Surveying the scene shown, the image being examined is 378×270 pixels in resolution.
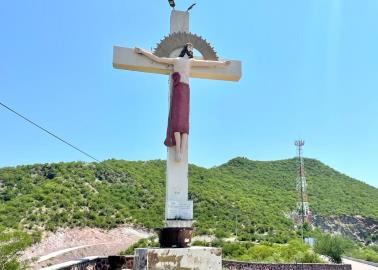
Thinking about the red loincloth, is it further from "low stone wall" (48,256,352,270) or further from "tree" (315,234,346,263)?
"tree" (315,234,346,263)

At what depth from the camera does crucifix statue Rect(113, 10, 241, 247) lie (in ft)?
26.4

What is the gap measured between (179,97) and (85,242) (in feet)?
83.6

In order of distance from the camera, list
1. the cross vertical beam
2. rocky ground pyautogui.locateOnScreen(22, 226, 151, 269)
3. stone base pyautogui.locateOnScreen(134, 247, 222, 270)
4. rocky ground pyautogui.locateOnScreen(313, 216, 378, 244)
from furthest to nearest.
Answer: rocky ground pyautogui.locateOnScreen(313, 216, 378, 244)
rocky ground pyautogui.locateOnScreen(22, 226, 151, 269)
the cross vertical beam
stone base pyautogui.locateOnScreen(134, 247, 222, 270)

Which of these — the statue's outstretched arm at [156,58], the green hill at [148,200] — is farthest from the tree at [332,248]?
the statue's outstretched arm at [156,58]

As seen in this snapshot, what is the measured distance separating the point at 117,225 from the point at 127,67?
27921 millimetres

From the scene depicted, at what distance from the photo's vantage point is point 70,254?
24328 millimetres

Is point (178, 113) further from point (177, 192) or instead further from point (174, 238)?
point (174, 238)

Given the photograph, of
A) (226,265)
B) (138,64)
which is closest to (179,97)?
(138,64)

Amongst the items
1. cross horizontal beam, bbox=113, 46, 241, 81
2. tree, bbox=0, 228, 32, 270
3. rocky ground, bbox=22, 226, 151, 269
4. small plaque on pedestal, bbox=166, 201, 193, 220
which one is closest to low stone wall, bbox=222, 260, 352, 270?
small plaque on pedestal, bbox=166, 201, 193, 220

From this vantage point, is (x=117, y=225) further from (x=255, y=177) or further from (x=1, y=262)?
(x=255, y=177)

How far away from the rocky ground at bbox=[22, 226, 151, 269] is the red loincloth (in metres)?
17.7

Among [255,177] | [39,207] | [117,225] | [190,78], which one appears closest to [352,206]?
[255,177]

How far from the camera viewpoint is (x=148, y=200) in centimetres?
4175

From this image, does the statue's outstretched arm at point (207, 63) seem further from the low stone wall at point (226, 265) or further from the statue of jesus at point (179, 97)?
the low stone wall at point (226, 265)
